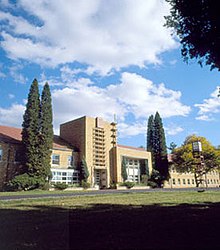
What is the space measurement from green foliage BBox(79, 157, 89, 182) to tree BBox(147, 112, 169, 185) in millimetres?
22134

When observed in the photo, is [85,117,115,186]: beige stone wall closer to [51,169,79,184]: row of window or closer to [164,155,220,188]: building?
[51,169,79,184]: row of window

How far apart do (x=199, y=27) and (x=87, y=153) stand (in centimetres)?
3508

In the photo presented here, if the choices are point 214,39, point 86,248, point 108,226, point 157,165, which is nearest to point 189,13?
point 214,39

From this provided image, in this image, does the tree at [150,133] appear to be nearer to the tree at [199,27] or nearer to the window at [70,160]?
the window at [70,160]

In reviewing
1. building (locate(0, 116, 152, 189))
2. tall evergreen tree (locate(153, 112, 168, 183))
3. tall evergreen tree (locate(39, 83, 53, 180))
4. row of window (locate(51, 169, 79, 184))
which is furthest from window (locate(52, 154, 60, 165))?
tall evergreen tree (locate(153, 112, 168, 183))

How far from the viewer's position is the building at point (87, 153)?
3587 cm

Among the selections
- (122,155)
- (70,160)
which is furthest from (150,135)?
(70,160)

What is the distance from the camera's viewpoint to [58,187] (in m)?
33.8

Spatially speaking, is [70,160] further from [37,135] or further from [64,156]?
[37,135]

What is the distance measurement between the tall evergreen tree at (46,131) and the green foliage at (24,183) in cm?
184

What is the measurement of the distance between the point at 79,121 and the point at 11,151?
554 inches

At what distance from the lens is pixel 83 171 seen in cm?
4056

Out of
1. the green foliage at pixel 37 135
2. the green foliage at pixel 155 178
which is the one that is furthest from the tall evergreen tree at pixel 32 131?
the green foliage at pixel 155 178

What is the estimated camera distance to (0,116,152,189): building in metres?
35.9
